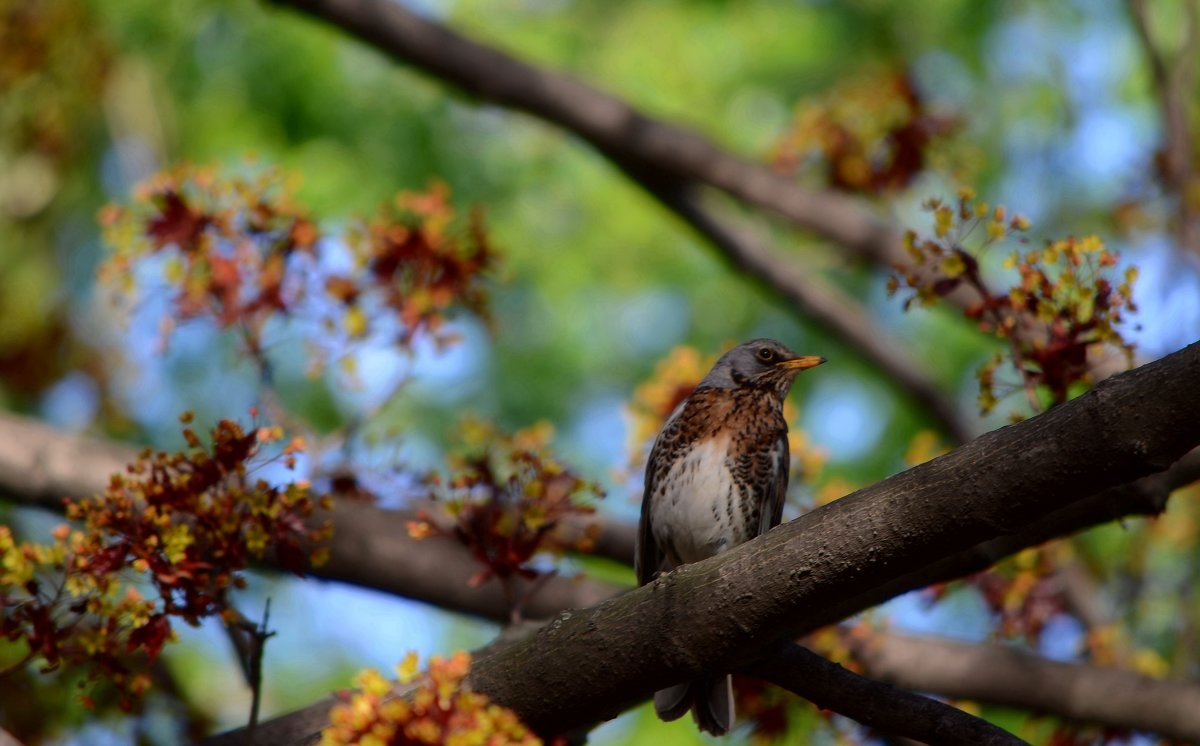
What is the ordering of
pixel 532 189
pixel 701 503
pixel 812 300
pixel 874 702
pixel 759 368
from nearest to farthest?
pixel 874 702
pixel 701 503
pixel 759 368
pixel 812 300
pixel 532 189

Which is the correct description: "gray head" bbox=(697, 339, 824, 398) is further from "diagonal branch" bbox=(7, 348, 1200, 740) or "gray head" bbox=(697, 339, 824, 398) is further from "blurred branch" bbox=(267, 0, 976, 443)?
"blurred branch" bbox=(267, 0, 976, 443)

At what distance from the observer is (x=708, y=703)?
4.08 meters

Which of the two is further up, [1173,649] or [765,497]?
[1173,649]

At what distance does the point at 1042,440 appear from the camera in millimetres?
2619

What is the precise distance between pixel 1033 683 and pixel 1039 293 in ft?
5.54

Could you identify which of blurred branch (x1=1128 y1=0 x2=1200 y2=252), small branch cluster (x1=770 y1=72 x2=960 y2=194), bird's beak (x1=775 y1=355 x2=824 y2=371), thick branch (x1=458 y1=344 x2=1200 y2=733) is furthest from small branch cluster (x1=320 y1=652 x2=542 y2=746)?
small branch cluster (x1=770 y1=72 x2=960 y2=194)

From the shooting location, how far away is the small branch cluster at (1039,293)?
362cm

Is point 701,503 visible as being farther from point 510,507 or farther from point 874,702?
point 874,702

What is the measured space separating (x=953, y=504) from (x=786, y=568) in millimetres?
390

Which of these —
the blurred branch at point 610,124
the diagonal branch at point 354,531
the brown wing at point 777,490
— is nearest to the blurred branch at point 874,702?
the brown wing at point 777,490

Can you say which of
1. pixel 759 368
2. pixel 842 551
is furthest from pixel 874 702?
pixel 759 368

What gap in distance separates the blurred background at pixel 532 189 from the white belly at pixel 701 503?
2422 millimetres

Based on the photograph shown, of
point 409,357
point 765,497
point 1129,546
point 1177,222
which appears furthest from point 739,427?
point 1129,546

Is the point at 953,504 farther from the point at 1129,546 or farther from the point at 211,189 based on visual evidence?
the point at 1129,546
